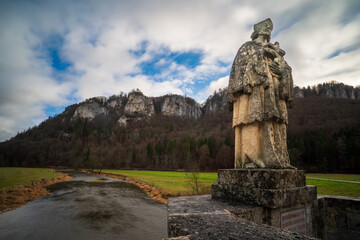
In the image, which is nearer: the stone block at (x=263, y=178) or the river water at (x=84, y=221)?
the stone block at (x=263, y=178)

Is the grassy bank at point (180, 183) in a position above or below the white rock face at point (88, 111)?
below

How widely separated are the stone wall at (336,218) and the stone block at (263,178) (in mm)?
1011

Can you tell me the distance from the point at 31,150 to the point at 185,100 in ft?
438

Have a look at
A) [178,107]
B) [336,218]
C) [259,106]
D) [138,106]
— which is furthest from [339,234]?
[138,106]

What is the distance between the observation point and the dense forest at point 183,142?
53.5 m

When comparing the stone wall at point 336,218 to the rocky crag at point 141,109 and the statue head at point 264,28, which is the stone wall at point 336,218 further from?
the rocky crag at point 141,109

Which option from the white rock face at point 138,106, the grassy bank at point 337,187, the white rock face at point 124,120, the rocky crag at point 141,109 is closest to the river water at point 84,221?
the grassy bank at point 337,187

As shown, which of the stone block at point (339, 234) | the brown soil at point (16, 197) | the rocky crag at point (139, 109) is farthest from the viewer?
the rocky crag at point (139, 109)

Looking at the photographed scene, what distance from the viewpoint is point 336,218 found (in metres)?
4.90

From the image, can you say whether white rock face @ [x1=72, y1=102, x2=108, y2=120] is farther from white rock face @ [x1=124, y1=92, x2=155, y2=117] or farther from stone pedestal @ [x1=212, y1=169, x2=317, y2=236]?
stone pedestal @ [x1=212, y1=169, x2=317, y2=236]

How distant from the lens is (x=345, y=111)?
71.9 m

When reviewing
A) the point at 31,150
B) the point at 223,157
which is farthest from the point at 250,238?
the point at 31,150

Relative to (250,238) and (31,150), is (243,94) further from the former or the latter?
(31,150)

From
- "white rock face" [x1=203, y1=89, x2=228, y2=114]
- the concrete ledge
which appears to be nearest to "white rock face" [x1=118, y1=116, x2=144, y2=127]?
"white rock face" [x1=203, y1=89, x2=228, y2=114]
